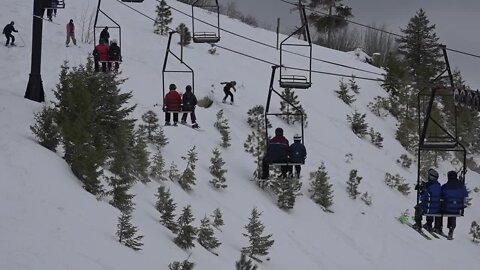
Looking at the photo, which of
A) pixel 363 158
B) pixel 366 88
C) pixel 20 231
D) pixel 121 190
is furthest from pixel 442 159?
pixel 20 231

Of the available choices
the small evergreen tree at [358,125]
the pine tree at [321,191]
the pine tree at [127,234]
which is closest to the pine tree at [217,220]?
the pine tree at [127,234]

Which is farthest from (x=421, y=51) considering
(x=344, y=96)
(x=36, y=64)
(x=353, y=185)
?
(x=36, y=64)

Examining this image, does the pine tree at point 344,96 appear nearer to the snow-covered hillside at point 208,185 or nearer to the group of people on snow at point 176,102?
the snow-covered hillside at point 208,185

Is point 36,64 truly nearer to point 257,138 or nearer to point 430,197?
point 257,138

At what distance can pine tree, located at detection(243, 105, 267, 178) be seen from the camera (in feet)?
82.7

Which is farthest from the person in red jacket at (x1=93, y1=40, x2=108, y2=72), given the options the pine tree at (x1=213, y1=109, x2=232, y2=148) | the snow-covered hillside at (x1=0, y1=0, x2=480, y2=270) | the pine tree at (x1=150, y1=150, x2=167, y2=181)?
the pine tree at (x1=150, y1=150, x2=167, y2=181)

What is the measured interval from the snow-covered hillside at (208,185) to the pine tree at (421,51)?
3788mm

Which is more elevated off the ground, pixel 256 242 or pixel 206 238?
pixel 206 238

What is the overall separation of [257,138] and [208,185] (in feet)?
18.0

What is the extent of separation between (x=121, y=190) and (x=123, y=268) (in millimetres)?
2901

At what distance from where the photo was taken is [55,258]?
420 inches

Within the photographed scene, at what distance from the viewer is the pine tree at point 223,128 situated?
2564 cm

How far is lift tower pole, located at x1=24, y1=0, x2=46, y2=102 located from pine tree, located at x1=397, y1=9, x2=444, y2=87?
30.8 meters

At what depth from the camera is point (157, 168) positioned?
747 inches
